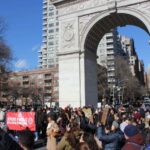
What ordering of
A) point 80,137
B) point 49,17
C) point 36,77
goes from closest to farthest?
1. point 80,137
2. point 36,77
3. point 49,17

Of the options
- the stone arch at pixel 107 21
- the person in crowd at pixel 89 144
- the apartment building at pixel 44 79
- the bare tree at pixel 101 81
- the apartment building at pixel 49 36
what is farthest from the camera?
the apartment building at pixel 49 36

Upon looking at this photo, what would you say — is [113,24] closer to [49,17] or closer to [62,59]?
[62,59]

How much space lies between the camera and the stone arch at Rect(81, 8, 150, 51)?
22.0 m

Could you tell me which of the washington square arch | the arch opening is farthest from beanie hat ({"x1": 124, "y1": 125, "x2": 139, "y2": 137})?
the arch opening

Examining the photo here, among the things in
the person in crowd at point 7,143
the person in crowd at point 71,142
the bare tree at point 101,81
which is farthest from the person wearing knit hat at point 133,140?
the bare tree at point 101,81

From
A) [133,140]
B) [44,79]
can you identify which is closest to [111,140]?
[133,140]

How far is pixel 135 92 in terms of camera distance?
6888 cm

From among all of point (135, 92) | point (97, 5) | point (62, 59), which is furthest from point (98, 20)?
point (135, 92)

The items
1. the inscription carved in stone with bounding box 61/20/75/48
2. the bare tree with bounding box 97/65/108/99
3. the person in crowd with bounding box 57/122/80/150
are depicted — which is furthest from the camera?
the bare tree with bounding box 97/65/108/99

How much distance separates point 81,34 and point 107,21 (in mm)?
2267

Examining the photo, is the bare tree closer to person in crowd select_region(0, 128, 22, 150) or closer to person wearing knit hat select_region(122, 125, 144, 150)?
person wearing knit hat select_region(122, 125, 144, 150)

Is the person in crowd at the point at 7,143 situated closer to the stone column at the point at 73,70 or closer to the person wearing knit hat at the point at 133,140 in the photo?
the person wearing knit hat at the point at 133,140

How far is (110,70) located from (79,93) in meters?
50.5

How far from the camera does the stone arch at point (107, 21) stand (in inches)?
866
